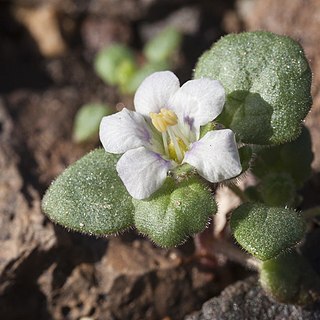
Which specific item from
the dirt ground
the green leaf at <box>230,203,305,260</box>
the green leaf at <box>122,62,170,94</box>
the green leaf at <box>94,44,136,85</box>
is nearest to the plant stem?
the dirt ground

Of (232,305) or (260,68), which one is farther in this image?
(232,305)

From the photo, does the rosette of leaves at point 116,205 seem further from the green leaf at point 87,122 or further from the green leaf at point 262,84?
the green leaf at point 87,122

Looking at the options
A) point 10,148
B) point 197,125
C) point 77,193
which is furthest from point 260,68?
point 10,148

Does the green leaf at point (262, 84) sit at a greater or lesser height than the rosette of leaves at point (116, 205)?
greater

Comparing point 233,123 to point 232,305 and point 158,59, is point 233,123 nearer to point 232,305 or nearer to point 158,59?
point 232,305

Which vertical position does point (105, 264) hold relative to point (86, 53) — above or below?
below

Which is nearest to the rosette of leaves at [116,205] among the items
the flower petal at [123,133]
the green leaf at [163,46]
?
the flower petal at [123,133]

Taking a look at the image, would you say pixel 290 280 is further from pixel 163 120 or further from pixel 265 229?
pixel 163 120
